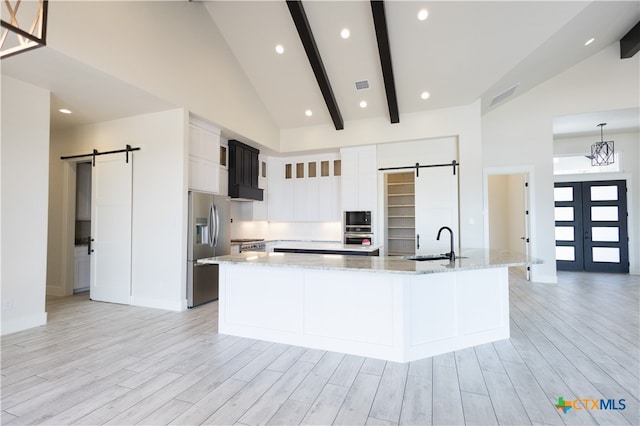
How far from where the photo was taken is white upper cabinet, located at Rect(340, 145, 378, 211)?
643 centimetres

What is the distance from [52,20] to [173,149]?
6.00 ft

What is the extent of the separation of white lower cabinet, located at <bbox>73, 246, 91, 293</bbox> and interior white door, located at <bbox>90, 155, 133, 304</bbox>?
0.75 metres

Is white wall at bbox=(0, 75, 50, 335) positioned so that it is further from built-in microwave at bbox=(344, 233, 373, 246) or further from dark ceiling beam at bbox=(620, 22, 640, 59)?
dark ceiling beam at bbox=(620, 22, 640, 59)

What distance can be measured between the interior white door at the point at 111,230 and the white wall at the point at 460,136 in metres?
4.28

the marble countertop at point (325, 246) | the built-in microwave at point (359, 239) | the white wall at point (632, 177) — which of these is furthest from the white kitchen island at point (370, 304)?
the white wall at point (632, 177)

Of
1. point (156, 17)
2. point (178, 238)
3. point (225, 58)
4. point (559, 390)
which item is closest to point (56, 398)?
point (178, 238)

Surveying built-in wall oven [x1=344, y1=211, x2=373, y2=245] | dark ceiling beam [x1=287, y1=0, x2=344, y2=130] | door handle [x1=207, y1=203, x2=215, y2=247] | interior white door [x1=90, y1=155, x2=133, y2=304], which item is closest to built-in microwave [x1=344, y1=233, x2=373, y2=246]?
built-in wall oven [x1=344, y1=211, x2=373, y2=245]

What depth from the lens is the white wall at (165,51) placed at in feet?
10.3

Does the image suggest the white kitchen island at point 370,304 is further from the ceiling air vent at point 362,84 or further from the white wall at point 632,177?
the white wall at point 632,177

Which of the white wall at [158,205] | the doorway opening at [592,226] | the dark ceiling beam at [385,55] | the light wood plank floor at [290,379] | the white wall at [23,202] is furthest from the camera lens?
the doorway opening at [592,226]

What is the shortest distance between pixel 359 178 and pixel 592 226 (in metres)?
6.22

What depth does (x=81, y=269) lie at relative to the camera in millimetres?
5453

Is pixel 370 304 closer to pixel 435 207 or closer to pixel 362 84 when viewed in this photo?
Result: pixel 435 207

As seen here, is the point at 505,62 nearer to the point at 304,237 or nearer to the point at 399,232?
the point at 399,232
